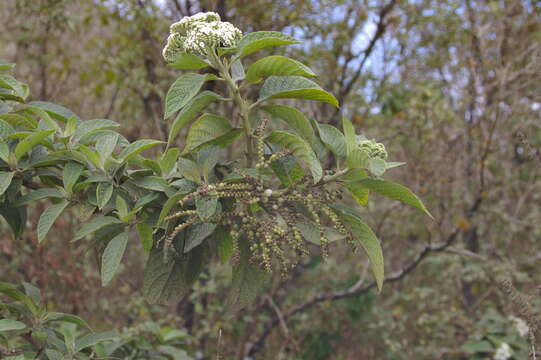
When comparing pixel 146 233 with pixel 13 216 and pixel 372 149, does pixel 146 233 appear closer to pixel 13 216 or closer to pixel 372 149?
pixel 13 216

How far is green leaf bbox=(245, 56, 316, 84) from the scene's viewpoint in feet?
3.35

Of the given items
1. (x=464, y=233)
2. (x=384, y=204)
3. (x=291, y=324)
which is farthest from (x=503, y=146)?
(x=291, y=324)

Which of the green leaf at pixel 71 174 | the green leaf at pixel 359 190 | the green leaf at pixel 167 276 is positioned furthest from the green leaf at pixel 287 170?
the green leaf at pixel 71 174

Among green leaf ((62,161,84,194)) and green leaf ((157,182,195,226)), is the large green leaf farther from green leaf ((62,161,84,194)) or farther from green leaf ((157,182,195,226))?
green leaf ((62,161,84,194))

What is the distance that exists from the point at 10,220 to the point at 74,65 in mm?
3781

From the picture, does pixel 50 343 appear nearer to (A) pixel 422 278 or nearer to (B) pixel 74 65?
(B) pixel 74 65

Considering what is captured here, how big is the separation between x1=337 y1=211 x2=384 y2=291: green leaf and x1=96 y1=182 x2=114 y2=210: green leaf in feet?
1.66

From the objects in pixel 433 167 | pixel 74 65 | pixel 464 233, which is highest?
pixel 74 65

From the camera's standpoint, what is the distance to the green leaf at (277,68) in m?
1.02

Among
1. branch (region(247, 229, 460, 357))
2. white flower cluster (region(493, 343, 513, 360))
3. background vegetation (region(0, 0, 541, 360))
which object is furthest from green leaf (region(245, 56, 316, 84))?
white flower cluster (region(493, 343, 513, 360))

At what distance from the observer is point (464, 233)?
5047 mm

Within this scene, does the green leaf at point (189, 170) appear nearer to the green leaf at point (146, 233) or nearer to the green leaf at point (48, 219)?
the green leaf at point (146, 233)

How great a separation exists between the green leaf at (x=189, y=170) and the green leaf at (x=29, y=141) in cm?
29

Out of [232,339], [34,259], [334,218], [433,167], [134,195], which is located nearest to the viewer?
[334,218]
